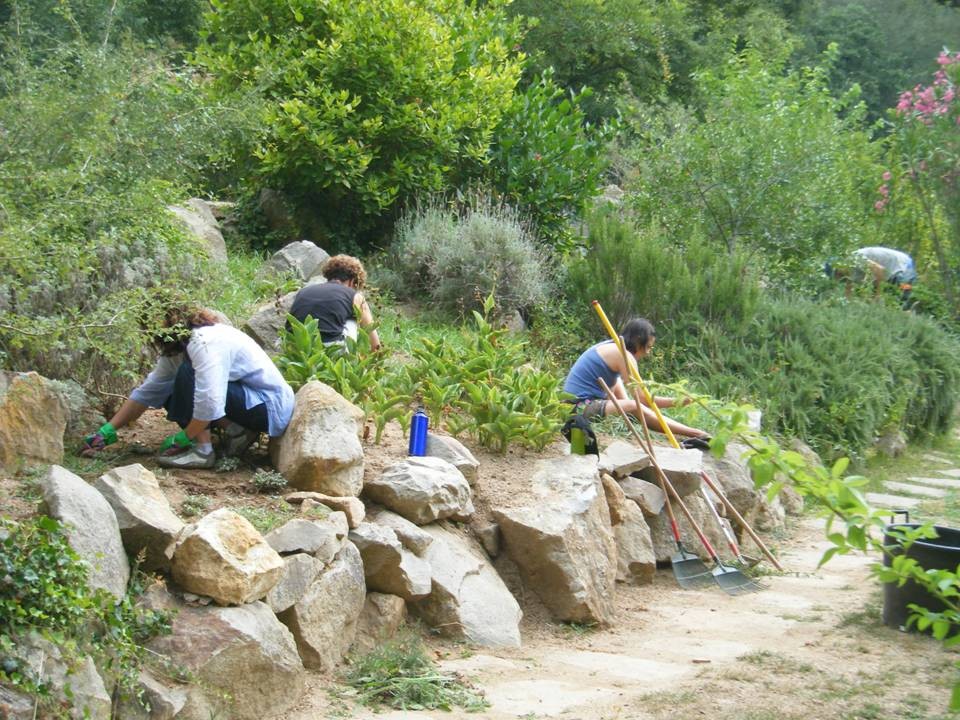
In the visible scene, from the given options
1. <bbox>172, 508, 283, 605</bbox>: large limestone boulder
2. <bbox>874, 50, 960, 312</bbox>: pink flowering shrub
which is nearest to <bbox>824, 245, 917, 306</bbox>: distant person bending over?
<bbox>874, 50, 960, 312</bbox>: pink flowering shrub

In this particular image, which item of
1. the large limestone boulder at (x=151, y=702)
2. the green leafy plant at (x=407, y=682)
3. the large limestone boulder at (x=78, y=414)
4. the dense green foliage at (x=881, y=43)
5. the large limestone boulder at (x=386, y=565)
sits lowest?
the green leafy plant at (x=407, y=682)

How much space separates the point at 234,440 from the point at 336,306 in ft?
5.98

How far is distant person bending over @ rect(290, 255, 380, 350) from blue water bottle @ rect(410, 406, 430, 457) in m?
1.19

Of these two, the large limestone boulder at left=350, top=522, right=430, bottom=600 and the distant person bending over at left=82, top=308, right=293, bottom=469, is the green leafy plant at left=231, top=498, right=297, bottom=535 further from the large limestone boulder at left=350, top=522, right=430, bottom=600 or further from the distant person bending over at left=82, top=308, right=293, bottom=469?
the distant person bending over at left=82, top=308, right=293, bottom=469

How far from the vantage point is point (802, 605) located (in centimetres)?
677

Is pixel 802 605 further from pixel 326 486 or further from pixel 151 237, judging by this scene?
pixel 151 237

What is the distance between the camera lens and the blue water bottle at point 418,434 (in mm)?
6297

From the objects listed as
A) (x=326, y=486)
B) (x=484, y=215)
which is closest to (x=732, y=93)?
(x=484, y=215)

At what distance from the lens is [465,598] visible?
5.85 metres

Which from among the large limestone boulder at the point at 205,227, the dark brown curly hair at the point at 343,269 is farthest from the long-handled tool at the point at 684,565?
the large limestone boulder at the point at 205,227

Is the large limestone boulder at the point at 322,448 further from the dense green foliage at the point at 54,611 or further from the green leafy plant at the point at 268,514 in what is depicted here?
the dense green foliage at the point at 54,611

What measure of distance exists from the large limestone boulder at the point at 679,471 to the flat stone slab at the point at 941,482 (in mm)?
3437

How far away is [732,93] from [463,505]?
909 cm

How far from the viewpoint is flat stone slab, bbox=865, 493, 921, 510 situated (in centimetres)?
934
